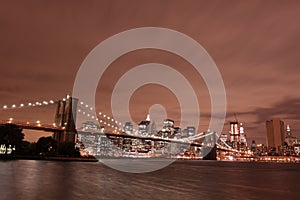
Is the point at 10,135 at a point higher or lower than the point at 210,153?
higher

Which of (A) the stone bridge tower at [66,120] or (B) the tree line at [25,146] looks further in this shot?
(A) the stone bridge tower at [66,120]

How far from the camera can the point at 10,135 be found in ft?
166

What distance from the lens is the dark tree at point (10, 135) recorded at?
165 feet

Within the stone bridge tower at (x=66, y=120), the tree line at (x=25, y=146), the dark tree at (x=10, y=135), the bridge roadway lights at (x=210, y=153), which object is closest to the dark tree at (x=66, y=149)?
the tree line at (x=25, y=146)

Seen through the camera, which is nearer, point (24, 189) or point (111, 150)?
point (24, 189)

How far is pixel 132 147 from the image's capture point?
108 meters

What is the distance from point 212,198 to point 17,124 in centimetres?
5054

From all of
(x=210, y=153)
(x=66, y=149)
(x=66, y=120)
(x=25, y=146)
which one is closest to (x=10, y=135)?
(x=66, y=149)

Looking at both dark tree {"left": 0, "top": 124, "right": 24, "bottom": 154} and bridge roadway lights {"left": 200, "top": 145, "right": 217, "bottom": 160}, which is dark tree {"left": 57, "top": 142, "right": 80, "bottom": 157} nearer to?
dark tree {"left": 0, "top": 124, "right": 24, "bottom": 154}

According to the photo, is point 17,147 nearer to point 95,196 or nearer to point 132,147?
point 95,196

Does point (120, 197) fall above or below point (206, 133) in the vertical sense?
below

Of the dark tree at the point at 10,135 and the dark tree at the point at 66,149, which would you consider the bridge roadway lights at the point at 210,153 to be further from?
the dark tree at the point at 10,135

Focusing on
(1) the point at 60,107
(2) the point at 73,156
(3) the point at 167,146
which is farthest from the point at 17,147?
(3) the point at 167,146

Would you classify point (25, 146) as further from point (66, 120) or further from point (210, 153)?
point (210, 153)
